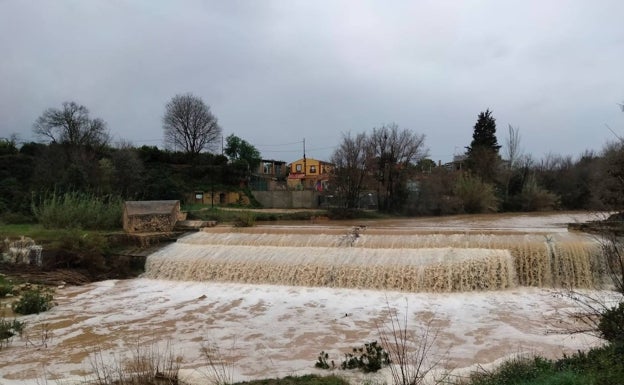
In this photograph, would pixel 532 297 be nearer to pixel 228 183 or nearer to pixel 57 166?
pixel 57 166

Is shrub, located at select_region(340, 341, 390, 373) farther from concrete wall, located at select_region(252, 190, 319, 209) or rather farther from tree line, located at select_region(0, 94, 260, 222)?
concrete wall, located at select_region(252, 190, 319, 209)

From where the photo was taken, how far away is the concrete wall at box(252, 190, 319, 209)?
3591 centimetres

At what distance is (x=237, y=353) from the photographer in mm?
7004

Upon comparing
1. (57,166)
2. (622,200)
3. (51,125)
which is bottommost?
(622,200)

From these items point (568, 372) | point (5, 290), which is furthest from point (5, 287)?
point (568, 372)

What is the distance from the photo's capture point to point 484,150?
123 ft

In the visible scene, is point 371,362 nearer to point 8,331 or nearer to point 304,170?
point 8,331

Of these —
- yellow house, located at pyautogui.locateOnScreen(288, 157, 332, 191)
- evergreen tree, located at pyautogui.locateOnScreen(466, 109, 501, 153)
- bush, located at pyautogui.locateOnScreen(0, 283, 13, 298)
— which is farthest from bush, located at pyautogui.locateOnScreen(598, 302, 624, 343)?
yellow house, located at pyautogui.locateOnScreen(288, 157, 332, 191)

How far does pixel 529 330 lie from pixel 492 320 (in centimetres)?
79

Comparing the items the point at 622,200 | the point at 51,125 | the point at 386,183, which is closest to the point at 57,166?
the point at 51,125

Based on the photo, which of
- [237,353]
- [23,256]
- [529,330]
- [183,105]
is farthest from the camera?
[183,105]

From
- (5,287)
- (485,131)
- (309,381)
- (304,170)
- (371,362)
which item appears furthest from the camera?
(304,170)

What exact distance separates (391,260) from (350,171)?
63.8 ft

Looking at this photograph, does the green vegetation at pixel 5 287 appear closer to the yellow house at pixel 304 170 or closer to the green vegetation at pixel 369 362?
the green vegetation at pixel 369 362
